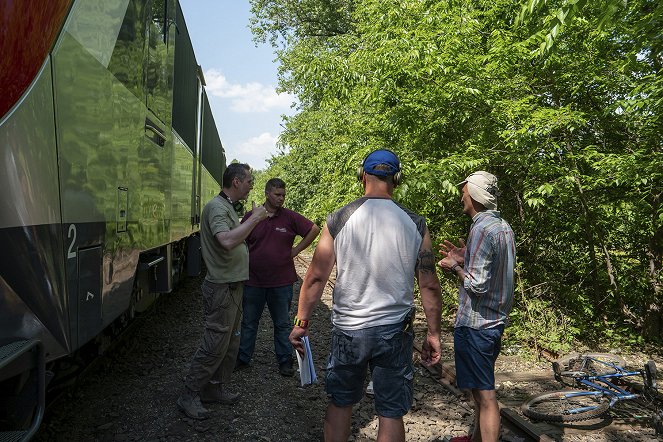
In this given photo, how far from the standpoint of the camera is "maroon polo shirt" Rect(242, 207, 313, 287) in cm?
573

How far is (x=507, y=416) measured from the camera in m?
4.44

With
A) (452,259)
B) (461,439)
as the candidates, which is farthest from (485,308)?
(461,439)

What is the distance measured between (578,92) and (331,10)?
64.7 feet

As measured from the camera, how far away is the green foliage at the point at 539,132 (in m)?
6.71

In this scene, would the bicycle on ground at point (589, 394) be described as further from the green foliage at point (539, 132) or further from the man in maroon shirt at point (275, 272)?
the man in maroon shirt at point (275, 272)

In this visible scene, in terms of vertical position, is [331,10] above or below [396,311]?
above

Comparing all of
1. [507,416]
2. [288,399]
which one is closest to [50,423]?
[288,399]

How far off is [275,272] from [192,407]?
1716mm

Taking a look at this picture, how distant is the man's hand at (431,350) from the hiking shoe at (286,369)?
9.02 ft

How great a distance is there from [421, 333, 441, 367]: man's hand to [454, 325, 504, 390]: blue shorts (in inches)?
14.4

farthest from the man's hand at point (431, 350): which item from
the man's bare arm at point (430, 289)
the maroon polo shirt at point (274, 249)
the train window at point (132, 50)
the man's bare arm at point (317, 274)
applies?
the maroon polo shirt at point (274, 249)

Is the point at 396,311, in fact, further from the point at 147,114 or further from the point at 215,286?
the point at 147,114

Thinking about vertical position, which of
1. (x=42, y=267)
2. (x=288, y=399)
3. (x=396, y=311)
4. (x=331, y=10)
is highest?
(x=331, y=10)

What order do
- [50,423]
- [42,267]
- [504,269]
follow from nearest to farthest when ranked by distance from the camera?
[42,267] < [504,269] < [50,423]
